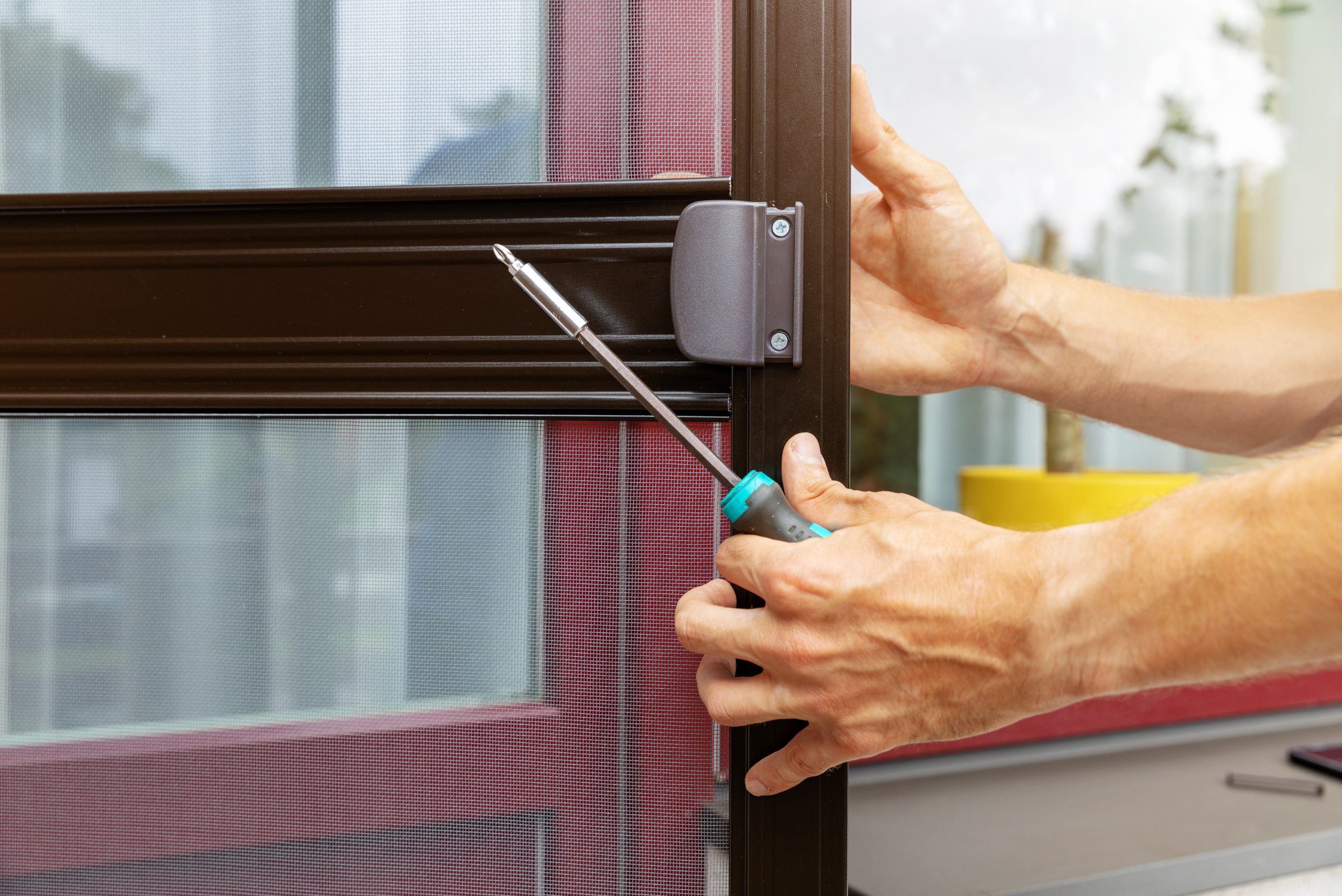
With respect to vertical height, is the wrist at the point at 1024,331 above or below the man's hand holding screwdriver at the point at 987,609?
above

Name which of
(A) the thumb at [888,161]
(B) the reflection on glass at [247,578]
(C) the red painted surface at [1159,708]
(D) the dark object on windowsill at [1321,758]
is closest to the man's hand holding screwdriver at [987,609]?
(B) the reflection on glass at [247,578]

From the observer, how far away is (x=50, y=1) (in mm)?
486

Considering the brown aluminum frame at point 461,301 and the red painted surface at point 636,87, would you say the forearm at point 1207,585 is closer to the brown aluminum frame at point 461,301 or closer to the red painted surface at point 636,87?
the brown aluminum frame at point 461,301

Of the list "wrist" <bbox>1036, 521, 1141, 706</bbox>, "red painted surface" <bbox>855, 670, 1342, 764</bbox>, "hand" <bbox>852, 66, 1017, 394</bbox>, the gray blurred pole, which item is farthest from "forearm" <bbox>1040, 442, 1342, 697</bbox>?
"red painted surface" <bbox>855, 670, 1342, 764</bbox>

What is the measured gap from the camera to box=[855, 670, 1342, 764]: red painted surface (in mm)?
1005

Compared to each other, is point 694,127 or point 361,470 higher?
point 694,127

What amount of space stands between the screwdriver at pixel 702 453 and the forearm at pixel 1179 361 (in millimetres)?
344

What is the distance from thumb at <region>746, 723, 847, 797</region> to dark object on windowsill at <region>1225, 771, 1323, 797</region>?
75 cm

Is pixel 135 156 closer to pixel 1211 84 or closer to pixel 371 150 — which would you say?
pixel 371 150

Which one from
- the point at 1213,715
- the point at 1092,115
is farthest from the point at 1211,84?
the point at 1213,715

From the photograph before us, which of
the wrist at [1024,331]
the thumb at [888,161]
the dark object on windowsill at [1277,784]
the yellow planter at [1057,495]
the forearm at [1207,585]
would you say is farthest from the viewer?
the yellow planter at [1057,495]

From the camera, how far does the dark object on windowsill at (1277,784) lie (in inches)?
35.9

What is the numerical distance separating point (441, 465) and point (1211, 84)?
137cm

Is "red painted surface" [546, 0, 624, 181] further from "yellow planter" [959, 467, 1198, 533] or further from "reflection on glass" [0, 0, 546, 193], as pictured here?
"yellow planter" [959, 467, 1198, 533]
